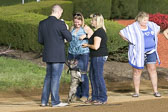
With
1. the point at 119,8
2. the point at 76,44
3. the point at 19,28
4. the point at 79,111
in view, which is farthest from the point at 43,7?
the point at 79,111

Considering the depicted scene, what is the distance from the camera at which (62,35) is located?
9547 millimetres

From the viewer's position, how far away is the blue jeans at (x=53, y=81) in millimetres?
9531

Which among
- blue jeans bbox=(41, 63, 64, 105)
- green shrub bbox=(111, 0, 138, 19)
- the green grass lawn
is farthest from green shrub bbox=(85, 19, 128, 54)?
green shrub bbox=(111, 0, 138, 19)

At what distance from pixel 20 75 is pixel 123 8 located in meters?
10.4

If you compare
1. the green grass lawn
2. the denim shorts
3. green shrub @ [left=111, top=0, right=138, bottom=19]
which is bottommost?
the green grass lawn

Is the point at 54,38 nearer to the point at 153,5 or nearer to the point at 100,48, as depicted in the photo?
the point at 100,48

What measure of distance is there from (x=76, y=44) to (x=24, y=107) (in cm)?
145

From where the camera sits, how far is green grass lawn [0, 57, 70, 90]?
1191 centimetres

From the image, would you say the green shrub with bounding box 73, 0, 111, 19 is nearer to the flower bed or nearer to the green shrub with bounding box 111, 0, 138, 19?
the green shrub with bounding box 111, 0, 138, 19

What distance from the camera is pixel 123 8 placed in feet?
73.8

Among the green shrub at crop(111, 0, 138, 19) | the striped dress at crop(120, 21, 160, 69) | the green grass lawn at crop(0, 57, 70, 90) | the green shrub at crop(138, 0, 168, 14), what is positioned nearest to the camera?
the striped dress at crop(120, 21, 160, 69)

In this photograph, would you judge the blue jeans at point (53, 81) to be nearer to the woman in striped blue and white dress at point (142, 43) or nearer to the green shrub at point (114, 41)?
the woman in striped blue and white dress at point (142, 43)

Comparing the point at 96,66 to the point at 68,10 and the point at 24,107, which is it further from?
the point at 68,10

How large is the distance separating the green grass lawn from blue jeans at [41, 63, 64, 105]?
2115mm
